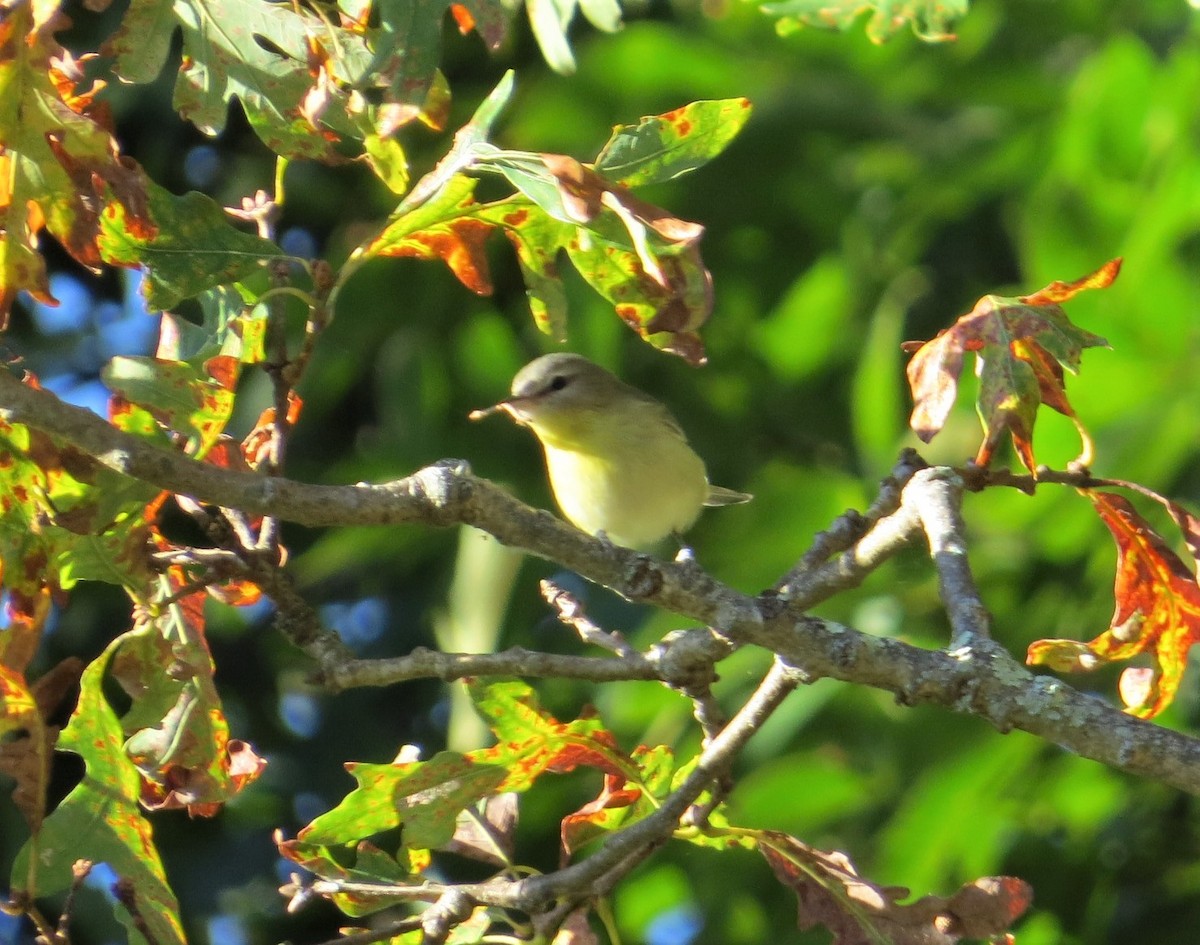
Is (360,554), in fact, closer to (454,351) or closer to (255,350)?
(454,351)

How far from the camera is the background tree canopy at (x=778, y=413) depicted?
14.6 ft

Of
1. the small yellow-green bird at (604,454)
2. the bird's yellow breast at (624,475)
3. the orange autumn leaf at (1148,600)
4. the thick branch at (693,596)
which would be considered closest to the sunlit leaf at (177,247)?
the thick branch at (693,596)

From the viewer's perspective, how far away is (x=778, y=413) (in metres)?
5.72

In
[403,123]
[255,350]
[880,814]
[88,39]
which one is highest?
[403,123]

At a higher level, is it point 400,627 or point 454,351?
point 454,351

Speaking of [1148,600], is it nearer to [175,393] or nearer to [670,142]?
[670,142]

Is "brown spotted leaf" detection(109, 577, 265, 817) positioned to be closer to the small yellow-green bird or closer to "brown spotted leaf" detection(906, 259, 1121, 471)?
"brown spotted leaf" detection(906, 259, 1121, 471)

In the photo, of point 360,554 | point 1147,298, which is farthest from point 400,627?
point 1147,298

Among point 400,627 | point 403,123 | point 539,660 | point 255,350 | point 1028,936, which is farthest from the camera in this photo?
point 400,627

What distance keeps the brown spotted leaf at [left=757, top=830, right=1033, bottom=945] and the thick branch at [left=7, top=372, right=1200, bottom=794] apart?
326 millimetres

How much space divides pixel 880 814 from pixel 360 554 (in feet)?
5.85

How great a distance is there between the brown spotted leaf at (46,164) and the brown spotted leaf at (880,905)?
3.71 feet

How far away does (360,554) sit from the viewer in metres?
4.92

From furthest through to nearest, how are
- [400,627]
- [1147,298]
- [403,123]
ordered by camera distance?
[400,627] → [1147,298] → [403,123]
